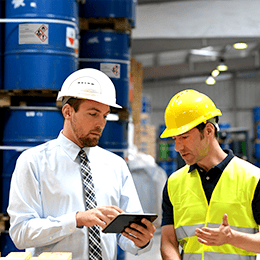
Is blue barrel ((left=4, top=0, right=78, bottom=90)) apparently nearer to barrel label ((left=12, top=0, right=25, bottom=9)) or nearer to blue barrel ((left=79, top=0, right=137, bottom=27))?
barrel label ((left=12, top=0, right=25, bottom=9))

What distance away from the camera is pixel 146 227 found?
2246 mm

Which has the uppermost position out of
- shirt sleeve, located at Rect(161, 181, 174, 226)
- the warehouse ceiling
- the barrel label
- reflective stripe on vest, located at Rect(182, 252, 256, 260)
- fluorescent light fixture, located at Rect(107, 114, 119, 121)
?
the warehouse ceiling

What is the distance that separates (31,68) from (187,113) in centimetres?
222

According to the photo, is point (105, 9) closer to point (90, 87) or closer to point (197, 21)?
point (90, 87)

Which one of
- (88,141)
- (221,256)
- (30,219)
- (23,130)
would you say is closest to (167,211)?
(221,256)

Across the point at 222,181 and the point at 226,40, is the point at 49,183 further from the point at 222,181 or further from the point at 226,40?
the point at 226,40

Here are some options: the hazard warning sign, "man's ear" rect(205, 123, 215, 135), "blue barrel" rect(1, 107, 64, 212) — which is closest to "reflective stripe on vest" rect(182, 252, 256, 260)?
"man's ear" rect(205, 123, 215, 135)

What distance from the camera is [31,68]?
13.7 ft

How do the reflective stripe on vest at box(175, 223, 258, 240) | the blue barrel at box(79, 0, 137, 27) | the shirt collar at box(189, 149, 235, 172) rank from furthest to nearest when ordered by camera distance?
the blue barrel at box(79, 0, 137, 27)
the shirt collar at box(189, 149, 235, 172)
the reflective stripe on vest at box(175, 223, 258, 240)

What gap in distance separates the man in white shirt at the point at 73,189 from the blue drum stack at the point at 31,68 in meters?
1.62

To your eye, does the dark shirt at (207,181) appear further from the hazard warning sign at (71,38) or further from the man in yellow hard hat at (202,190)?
the hazard warning sign at (71,38)

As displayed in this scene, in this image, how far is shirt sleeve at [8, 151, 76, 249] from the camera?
2.24 m

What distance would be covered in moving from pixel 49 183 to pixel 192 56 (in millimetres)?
15786

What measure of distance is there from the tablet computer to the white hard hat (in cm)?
75
